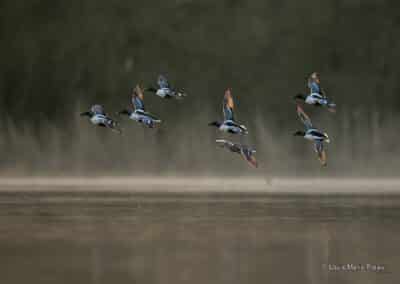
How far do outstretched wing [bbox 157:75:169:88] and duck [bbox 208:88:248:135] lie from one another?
151 centimetres

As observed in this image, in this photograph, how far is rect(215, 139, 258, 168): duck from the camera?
2269cm

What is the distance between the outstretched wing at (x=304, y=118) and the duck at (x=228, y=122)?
4.64ft

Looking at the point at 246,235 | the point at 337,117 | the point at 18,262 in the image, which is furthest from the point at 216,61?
the point at 18,262

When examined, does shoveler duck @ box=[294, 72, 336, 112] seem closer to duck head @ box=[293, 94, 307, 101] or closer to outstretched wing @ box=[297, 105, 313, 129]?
duck head @ box=[293, 94, 307, 101]

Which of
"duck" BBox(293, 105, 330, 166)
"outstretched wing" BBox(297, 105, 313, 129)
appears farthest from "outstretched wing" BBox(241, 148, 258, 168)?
"outstretched wing" BBox(297, 105, 313, 129)

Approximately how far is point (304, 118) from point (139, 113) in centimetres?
410

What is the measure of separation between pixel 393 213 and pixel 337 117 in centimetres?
703

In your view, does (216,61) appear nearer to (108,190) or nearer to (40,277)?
(108,190)

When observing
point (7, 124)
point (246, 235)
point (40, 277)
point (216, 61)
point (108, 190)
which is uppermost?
point (216, 61)

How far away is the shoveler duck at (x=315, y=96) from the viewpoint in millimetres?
21734

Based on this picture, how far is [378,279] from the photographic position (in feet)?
33.8

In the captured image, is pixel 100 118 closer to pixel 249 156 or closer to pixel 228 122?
pixel 228 122

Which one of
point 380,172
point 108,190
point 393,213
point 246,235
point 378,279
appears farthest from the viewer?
point 380,172

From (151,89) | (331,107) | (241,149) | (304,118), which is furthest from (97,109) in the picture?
(331,107)
